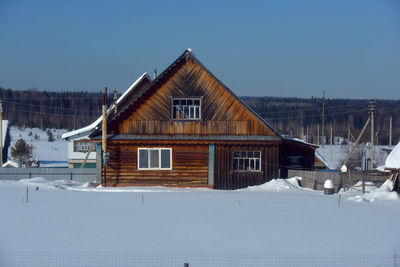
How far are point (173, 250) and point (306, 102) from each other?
7230 inches

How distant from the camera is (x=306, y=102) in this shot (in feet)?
623

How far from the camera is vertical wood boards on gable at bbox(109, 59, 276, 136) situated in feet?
89.1

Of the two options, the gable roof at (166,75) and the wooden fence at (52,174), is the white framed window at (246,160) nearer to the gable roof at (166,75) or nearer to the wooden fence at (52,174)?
the gable roof at (166,75)

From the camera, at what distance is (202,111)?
2730 centimetres

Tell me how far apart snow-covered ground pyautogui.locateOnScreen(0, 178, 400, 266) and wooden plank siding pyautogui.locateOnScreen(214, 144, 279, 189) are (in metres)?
3.22

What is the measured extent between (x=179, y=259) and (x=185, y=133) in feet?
53.5

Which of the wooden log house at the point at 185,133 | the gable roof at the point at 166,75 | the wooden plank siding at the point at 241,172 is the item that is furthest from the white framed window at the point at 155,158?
the wooden plank siding at the point at 241,172

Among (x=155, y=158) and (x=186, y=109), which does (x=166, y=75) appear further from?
(x=155, y=158)

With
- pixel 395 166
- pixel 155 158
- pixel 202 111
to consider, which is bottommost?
pixel 395 166

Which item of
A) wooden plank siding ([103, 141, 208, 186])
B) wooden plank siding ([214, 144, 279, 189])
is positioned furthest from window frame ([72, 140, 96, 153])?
wooden plank siding ([214, 144, 279, 189])

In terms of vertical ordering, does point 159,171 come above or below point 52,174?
above

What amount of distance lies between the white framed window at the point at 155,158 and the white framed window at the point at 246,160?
3.83m

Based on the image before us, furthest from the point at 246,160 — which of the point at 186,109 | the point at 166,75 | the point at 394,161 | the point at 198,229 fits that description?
the point at 198,229

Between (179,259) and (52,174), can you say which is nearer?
(179,259)
